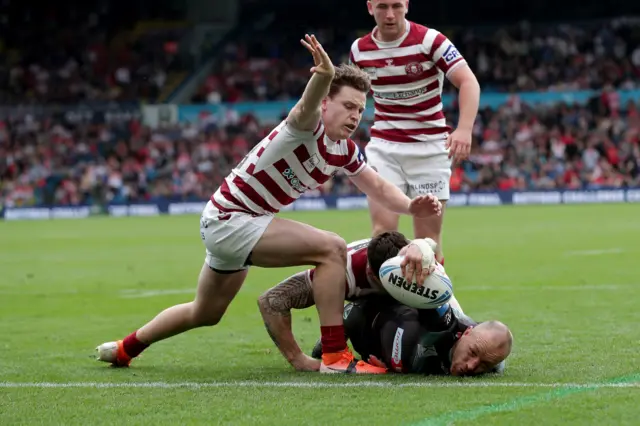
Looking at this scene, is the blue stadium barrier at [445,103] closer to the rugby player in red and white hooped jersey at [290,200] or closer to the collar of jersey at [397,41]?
the collar of jersey at [397,41]

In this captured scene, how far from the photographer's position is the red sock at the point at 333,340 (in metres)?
6.25

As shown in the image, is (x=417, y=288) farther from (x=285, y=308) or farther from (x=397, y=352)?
(x=285, y=308)

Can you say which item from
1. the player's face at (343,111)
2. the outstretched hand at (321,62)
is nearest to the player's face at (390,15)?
the player's face at (343,111)

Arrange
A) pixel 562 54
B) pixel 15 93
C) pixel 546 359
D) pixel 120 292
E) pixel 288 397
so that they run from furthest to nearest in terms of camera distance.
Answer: pixel 15 93 < pixel 562 54 < pixel 120 292 < pixel 546 359 < pixel 288 397

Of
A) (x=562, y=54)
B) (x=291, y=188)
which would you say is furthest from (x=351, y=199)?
(x=291, y=188)

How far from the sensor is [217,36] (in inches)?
1555

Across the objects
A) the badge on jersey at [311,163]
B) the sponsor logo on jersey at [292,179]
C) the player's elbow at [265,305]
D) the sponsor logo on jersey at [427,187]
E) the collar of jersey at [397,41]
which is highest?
the collar of jersey at [397,41]

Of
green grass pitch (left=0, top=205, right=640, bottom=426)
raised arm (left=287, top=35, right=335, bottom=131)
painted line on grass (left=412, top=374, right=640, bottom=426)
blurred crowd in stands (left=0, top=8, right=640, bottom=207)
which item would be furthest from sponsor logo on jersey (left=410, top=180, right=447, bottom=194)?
blurred crowd in stands (left=0, top=8, right=640, bottom=207)

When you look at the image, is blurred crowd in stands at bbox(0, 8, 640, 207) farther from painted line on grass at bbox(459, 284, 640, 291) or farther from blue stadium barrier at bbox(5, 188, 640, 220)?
painted line on grass at bbox(459, 284, 640, 291)

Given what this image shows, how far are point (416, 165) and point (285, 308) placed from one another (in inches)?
88.7

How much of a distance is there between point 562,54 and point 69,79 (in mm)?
17155

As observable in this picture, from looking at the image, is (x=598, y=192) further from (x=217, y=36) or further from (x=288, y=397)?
(x=288, y=397)

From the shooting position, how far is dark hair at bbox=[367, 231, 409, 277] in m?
6.18

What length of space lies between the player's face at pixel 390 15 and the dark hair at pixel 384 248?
7.50 ft
